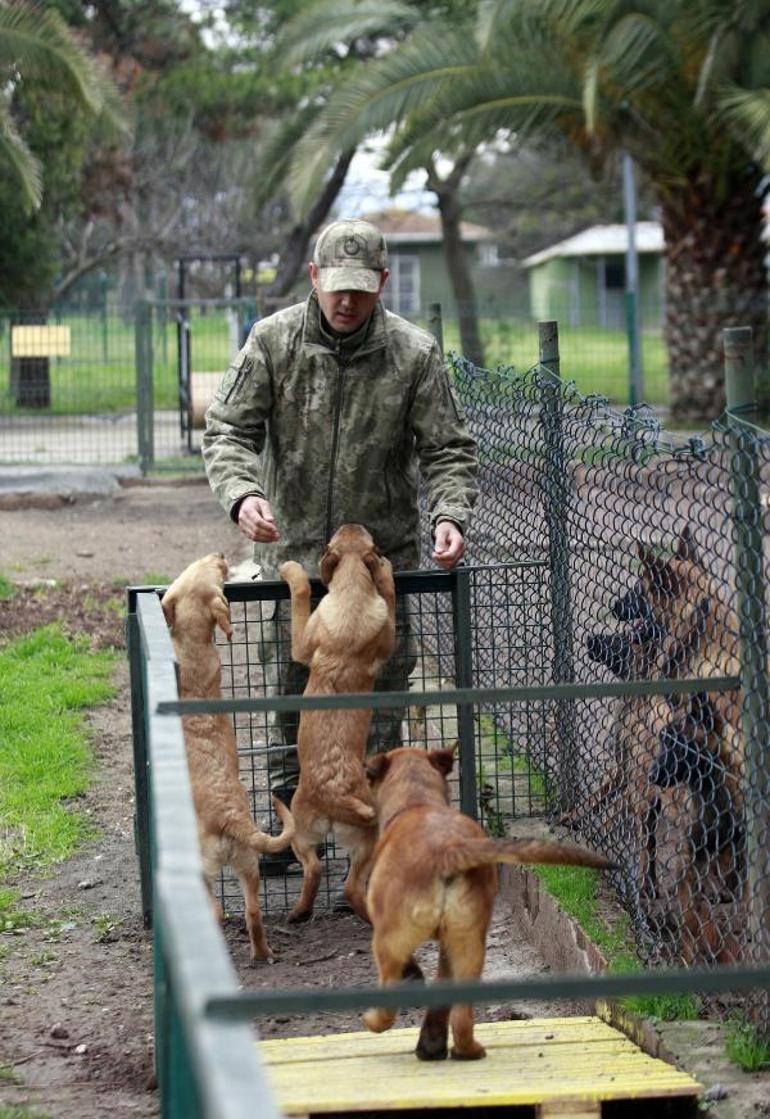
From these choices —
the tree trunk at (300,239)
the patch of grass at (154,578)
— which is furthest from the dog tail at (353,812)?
the tree trunk at (300,239)

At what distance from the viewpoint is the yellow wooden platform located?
3.89m

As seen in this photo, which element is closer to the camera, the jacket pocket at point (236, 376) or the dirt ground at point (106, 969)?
the dirt ground at point (106, 969)

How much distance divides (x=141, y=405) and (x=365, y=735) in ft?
48.4

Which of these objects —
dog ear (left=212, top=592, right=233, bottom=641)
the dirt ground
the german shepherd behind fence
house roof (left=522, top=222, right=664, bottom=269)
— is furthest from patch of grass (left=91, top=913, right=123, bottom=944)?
house roof (left=522, top=222, right=664, bottom=269)

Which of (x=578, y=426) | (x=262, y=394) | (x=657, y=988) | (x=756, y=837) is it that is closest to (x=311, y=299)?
(x=262, y=394)

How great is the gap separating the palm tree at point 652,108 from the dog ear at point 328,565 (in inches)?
501

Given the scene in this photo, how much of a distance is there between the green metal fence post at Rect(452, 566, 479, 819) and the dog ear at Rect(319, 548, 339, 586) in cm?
45

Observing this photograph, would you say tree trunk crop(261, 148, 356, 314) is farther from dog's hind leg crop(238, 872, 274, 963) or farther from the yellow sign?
dog's hind leg crop(238, 872, 274, 963)

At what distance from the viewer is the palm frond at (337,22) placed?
23.1 meters

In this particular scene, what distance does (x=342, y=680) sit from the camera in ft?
17.7

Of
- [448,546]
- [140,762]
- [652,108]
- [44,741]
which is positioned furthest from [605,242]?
[140,762]

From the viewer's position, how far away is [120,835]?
22.7 ft

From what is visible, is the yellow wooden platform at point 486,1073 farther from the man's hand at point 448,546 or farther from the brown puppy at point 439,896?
the man's hand at point 448,546

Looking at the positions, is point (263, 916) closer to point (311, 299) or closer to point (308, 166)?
point (311, 299)
